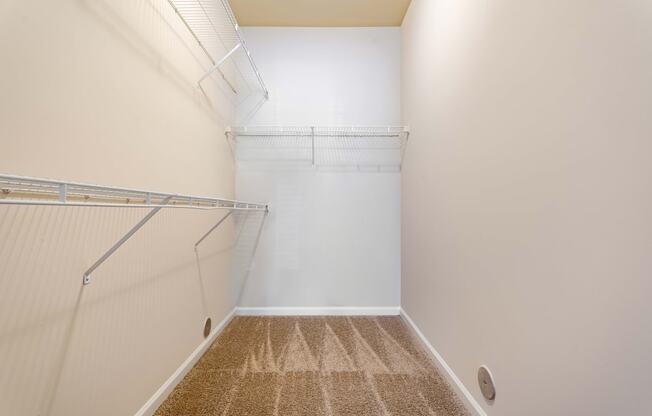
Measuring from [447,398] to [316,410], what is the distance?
688mm

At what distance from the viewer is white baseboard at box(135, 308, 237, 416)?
1271 mm

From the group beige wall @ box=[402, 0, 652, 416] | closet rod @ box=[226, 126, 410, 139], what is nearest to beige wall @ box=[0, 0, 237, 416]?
closet rod @ box=[226, 126, 410, 139]

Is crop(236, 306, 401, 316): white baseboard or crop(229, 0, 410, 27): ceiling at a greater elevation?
crop(229, 0, 410, 27): ceiling

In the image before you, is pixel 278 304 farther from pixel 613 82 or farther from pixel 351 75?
pixel 613 82

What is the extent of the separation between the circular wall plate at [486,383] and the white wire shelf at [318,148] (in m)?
1.73

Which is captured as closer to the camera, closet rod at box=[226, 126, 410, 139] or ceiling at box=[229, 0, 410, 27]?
ceiling at box=[229, 0, 410, 27]

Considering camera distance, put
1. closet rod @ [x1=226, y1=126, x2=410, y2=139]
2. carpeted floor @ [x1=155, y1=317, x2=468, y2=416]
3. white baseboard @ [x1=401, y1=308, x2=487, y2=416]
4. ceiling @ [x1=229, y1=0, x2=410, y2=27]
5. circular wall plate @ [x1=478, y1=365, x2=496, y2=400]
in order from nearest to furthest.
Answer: circular wall plate @ [x1=478, y1=365, x2=496, y2=400] → white baseboard @ [x1=401, y1=308, x2=487, y2=416] → carpeted floor @ [x1=155, y1=317, x2=468, y2=416] → ceiling @ [x1=229, y1=0, x2=410, y2=27] → closet rod @ [x1=226, y1=126, x2=410, y2=139]

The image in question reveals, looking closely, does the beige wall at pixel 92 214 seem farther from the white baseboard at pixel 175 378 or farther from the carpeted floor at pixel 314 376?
the carpeted floor at pixel 314 376

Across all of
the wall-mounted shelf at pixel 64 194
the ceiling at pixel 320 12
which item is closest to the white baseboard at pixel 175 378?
the wall-mounted shelf at pixel 64 194

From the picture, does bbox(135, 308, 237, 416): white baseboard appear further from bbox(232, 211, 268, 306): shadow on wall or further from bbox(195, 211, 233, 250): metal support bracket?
bbox(195, 211, 233, 250): metal support bracket

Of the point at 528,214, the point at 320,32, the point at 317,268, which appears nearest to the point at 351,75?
the point at 320,32

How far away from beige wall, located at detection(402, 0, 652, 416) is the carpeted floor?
303mm

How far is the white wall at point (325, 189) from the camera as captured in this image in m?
2.53

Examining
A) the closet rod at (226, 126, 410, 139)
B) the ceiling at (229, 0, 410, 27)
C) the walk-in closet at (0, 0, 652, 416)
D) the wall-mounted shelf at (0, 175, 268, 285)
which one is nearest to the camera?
the wall-mounted shelf at (0, 175, 268, 285)
